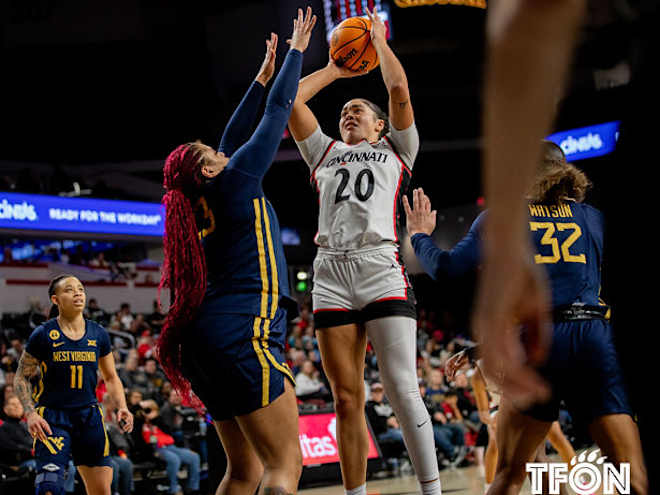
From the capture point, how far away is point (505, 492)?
9.13ft

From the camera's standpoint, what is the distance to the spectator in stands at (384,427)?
36.0 feet

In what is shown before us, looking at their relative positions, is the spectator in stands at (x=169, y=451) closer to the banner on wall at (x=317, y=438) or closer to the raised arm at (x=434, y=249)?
the banner on wall at (x=317, y=438)

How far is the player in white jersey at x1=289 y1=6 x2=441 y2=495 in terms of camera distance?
3637mm

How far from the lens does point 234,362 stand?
287 cm

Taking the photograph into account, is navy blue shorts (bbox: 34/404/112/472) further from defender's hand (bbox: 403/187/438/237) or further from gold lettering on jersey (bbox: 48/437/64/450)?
defender's hand (bbox: 403/187/438/237)

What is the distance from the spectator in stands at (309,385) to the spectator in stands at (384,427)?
1.42 metres

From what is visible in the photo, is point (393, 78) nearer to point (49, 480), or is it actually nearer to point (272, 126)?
point (272, 126)

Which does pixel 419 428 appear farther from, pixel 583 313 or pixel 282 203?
pixel 282 203

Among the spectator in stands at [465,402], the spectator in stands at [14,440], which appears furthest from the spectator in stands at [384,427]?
the spectator in stands at [14,440]

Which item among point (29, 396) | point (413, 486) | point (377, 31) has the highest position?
point (377, 31)

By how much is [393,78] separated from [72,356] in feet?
10.9

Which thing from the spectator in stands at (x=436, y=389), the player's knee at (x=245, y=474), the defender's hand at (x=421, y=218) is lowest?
the spectator in stands at (x=436, y=389)

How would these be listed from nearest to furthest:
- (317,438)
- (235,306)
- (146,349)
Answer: (235,306) → (317,438) → (146,349)

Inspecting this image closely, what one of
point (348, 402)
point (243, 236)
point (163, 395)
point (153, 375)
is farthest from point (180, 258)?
point (153, 375)
